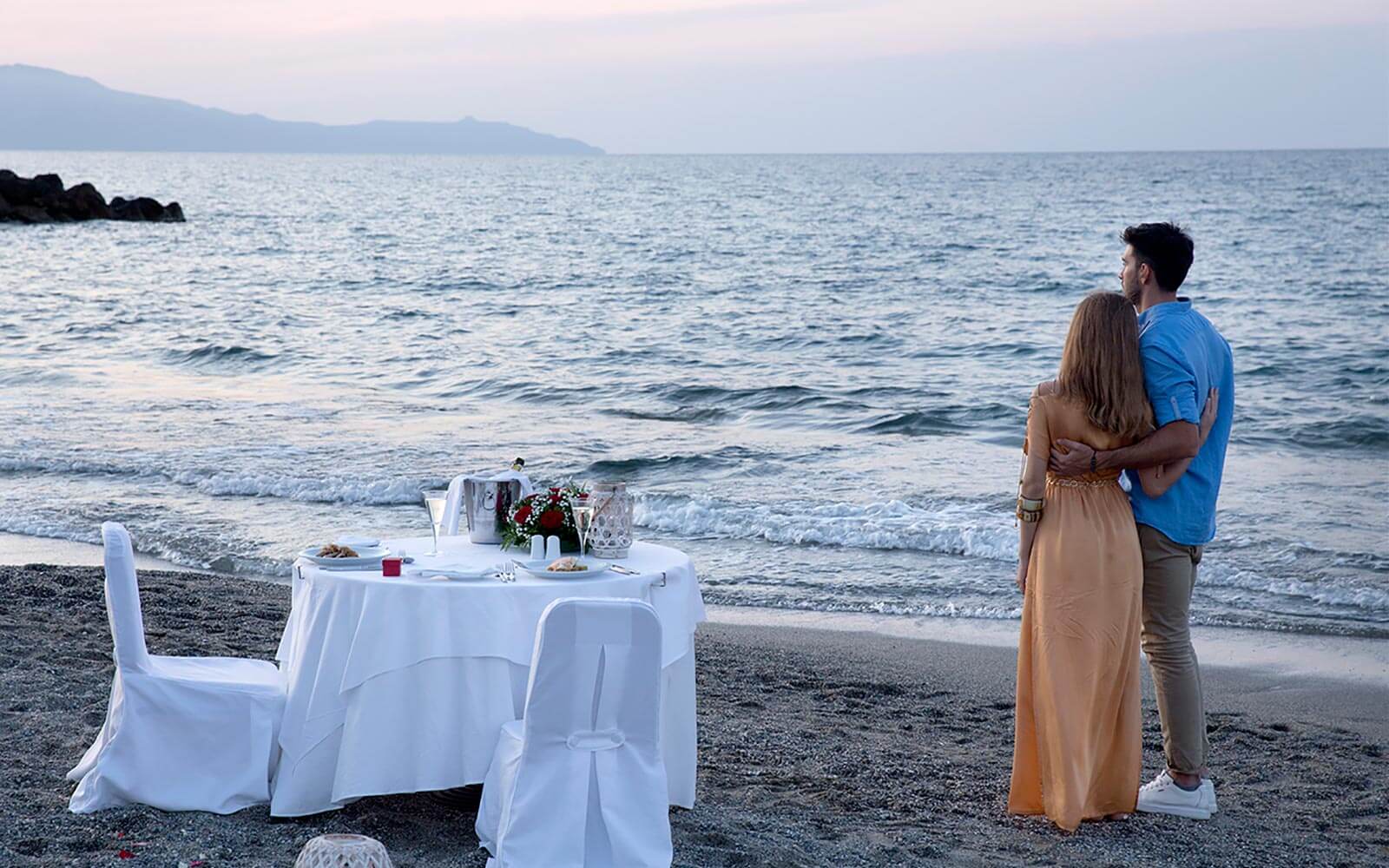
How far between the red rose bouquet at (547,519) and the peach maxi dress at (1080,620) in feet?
4.95

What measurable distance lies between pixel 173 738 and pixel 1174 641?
3299 millimetres

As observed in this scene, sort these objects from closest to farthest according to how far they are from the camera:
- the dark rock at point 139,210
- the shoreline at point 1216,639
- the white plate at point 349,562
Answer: the white plate at point 349,562, the shoreline at point 1216,639, the dark rock at point 139,210

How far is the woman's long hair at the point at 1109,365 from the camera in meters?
4.32

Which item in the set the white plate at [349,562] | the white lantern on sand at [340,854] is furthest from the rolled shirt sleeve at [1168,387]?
the white lantern on sand at [340,854]

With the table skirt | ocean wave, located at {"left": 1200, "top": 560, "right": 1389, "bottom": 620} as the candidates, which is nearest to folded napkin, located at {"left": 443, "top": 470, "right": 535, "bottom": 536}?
the table skirt

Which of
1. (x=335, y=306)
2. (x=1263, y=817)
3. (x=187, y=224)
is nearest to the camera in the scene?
(x=1263, y=817)

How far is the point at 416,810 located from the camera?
4.45 m

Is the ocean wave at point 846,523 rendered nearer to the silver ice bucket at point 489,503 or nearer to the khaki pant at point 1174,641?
the khaki pant at point 1174,641

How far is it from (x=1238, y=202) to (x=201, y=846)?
60171 millimetres

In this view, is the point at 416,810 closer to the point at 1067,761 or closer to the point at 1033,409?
the point at 1067,761

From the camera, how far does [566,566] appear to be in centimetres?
416

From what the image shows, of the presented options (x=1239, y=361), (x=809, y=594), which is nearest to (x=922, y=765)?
(x=809, y=594)

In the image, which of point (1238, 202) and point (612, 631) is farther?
point (1238, 202)

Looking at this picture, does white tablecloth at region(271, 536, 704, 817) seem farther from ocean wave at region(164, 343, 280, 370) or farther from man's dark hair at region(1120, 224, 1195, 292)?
ocean wave at region(164, 343, 280, 370)
